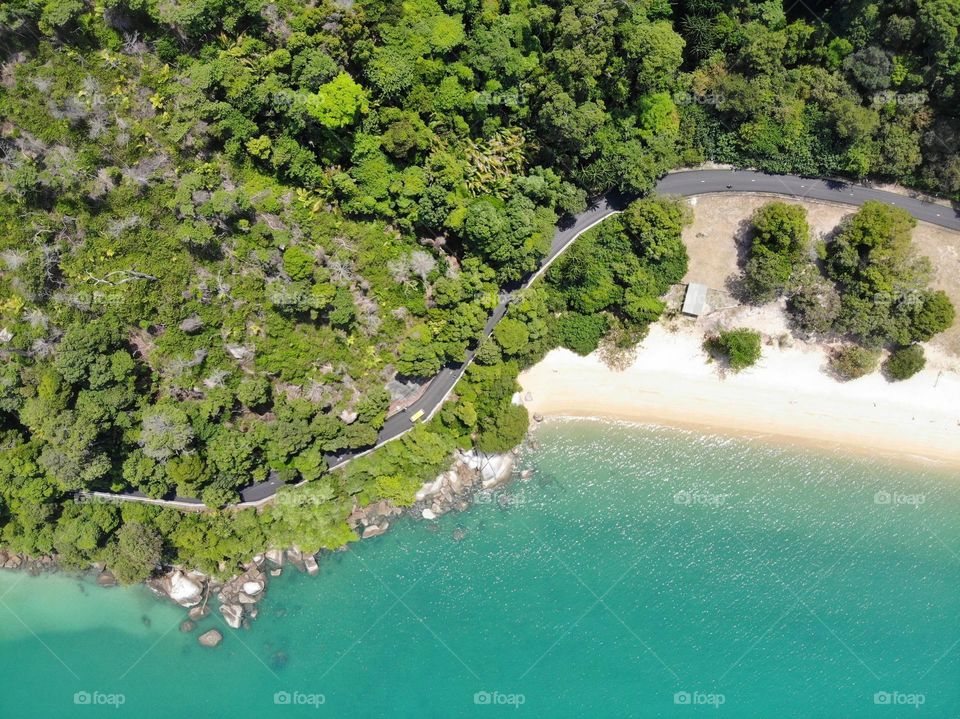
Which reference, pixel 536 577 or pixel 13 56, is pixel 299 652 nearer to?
pixel 536 577

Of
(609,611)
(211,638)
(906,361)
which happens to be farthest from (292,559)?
(906,361)

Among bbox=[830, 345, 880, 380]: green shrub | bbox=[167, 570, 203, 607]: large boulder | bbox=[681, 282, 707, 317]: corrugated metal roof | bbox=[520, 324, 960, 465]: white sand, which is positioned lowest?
bbox=[167, 570, 203, 607]: large boulder

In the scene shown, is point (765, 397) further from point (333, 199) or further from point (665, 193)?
point (333, 199)

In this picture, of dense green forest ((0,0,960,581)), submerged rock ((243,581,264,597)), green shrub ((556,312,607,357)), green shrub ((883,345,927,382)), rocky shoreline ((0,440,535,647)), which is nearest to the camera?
dense green forest ((0,0,960,581))

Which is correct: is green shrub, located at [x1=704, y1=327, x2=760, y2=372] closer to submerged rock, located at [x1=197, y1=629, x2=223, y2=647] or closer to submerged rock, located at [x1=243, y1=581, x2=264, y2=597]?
submerged rock, located at [x1=243, y1=581, x2=264, y2=597]

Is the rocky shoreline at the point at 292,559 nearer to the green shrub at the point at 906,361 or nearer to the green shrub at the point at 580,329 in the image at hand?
the green shrub at the point at 580,329

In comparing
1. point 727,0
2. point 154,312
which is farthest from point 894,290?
point 154,312

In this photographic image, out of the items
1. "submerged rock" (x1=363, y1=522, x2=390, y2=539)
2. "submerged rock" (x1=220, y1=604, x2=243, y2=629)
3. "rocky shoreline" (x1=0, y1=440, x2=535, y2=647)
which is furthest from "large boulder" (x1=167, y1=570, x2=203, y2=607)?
"submerged rock" (x1=363, y1=522, x2=390, y2=539)
